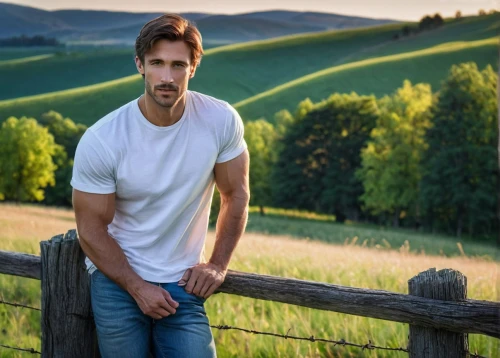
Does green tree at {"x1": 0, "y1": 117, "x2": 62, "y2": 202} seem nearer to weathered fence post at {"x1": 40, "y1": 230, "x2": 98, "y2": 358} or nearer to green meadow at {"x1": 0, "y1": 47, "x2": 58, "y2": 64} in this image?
green meadow at {"x1": 0, "y1": 47, "x2": 58, "y2": 64}

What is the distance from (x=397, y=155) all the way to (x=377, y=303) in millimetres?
37014

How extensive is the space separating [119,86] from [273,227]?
32862 millimetres

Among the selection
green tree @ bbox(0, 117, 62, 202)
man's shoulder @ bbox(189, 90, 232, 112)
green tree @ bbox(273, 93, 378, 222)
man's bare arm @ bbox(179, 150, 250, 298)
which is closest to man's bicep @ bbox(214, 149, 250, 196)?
man's bare arm @ bbox(179, 150, 250, 298)

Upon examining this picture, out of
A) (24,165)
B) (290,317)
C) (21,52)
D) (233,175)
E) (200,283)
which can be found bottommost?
(24,165)

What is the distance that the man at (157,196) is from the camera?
310 cm

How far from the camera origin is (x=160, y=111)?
124 inches

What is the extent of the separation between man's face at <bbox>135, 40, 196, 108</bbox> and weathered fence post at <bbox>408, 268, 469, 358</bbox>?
137cm

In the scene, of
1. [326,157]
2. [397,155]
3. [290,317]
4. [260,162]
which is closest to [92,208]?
[290,317]

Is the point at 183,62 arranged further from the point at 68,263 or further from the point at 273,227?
the point at 273,227

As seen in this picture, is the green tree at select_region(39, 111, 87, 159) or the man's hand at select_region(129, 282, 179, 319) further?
the green tree at select_region(39, 111, 87, 159)

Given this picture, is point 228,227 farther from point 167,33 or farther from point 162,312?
point 167,33

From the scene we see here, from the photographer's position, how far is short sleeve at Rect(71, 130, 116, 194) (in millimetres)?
3059

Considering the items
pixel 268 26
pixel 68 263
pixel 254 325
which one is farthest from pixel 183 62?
pixel 268 26

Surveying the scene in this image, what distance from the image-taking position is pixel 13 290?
7410 millimetres
